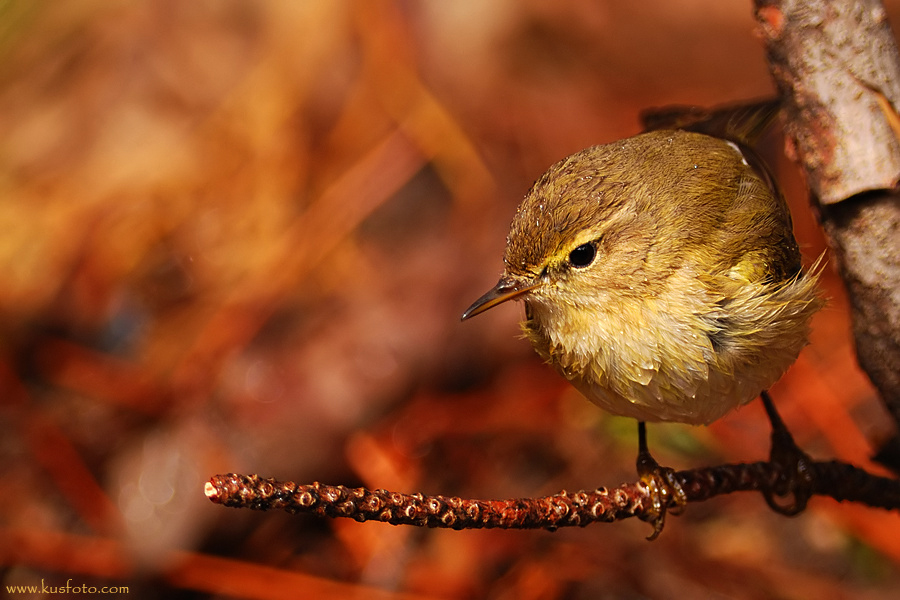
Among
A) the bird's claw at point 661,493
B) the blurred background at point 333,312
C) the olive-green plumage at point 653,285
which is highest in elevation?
the blurred background at point 333,312

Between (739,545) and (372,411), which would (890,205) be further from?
(372,411)

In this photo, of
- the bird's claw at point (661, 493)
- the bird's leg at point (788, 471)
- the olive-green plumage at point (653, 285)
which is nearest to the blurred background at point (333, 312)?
the bird's leg at point (788, 471)

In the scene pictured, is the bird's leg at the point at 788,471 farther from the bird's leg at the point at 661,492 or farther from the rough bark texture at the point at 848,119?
the rough bark texture at the point at 848,119

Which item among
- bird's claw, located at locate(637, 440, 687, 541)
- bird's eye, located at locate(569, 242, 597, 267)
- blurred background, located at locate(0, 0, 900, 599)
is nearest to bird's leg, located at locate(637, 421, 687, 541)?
bird's claw, located at locate(637, 440, 687, 541)

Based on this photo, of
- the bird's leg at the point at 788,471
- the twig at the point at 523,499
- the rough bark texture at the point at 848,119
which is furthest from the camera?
the bird's leg at the point at 788,471

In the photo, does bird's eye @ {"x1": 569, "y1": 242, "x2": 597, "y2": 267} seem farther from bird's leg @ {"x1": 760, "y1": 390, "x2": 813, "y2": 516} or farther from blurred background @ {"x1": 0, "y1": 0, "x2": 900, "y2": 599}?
blurred background @ {"x1": 0, "y1": 0, "x2": 900, "y2": 599}

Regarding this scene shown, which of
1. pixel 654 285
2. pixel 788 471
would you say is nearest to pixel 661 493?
pixel 788 471

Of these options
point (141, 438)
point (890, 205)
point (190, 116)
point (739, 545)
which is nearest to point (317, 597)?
Answer: point (141, 438)
